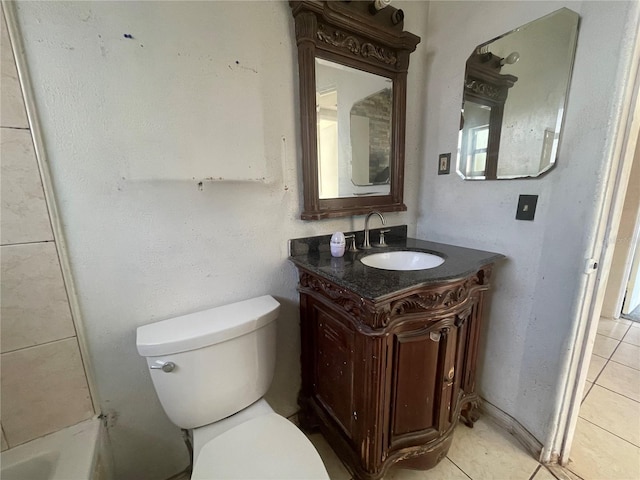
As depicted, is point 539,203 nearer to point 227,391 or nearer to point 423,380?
point 423,380

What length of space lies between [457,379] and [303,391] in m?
Answer: 0.73

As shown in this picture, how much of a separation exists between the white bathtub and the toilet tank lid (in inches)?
14.0

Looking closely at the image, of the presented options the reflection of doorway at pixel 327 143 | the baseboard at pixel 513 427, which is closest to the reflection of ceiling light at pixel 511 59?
the reflection of doorway at pixel 327 143

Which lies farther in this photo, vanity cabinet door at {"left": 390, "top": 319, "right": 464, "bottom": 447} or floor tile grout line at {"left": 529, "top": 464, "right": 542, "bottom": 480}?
floor tile grout line at {"left": 529, "top": 464, "right": 542, "bottom": 480}

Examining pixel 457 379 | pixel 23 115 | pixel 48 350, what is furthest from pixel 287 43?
pixel 457 379

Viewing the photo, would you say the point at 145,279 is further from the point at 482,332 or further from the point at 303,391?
the point at 482,332

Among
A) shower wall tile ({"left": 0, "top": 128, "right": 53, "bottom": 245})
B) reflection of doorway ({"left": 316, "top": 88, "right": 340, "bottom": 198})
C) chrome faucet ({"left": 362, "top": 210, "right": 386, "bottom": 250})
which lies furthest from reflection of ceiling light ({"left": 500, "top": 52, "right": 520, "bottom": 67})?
shower wall tile ({"left": 0, "top": 128, "right": 53, "bottom": 245})

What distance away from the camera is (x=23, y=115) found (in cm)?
73

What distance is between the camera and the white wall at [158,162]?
2.59ft

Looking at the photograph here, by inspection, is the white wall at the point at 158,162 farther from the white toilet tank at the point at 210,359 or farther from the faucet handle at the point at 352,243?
the faucet handle at the point at 352,243

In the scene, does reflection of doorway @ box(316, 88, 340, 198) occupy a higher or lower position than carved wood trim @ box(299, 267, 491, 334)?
higher

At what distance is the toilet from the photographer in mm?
783

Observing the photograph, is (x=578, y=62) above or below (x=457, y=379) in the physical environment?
above

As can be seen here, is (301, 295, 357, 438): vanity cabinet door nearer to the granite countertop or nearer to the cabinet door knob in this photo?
the granite countertop
